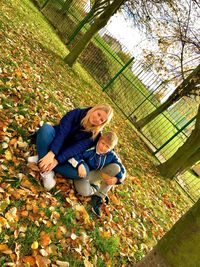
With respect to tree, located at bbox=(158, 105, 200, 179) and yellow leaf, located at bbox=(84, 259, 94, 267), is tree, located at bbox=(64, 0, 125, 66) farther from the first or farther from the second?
yellow leaf, located at bbox=(84, 259, 94, 267)

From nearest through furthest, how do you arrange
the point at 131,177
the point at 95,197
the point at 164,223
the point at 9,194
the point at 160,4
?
the point at 9,194
the point at 95,197
the point at 164,223
the point at 131,177
the point at 160,4

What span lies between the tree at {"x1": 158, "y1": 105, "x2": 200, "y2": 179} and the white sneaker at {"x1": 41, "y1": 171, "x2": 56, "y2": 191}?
228 inches

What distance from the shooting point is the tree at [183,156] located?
29.0 ft

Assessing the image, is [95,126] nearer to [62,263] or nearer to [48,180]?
[48,180]

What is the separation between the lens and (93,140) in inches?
158

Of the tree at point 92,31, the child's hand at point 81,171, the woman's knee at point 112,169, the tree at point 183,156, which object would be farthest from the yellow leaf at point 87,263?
the tree at point 92,31

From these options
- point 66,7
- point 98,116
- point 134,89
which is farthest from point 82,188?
point 66,7

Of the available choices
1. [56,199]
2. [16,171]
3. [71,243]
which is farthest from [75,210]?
[16,171]

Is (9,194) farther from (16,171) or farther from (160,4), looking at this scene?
(160,4)

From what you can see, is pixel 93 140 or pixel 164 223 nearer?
pixel 93 140

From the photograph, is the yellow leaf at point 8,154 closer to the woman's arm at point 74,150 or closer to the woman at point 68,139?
the woman at point 68,139

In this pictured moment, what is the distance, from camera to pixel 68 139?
4.06 m

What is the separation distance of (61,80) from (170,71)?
743 cm

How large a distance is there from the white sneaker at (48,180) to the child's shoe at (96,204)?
27.7 inches
